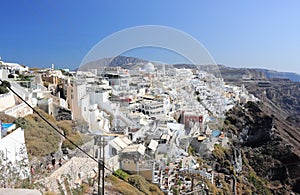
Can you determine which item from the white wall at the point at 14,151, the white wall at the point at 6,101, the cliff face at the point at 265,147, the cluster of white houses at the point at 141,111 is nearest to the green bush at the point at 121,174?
the cluster of white houses at the point at 141,111

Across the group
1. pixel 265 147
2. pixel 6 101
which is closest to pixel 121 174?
pixel 6 101

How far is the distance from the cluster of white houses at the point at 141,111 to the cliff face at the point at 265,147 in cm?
484

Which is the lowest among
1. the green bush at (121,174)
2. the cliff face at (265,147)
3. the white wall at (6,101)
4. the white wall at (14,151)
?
the cliff face at (265,147)

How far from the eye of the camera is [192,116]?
3.95 metres

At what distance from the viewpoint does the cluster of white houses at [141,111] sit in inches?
99.6

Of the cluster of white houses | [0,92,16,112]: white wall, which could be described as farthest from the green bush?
[0,92,16,112]: white wall

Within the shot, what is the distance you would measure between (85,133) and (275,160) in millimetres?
10041

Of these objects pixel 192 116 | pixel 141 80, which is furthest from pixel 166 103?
pixel 141 80

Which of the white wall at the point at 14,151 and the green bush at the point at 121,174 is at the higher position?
the white wall at the point at 14,151

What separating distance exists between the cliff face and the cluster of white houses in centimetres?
484

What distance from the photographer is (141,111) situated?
3.87 meters

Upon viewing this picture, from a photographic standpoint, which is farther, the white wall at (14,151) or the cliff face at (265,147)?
the cliff face at (265,147)

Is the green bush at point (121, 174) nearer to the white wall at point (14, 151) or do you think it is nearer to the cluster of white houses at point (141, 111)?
the cluster of white houses at point (141, 111)

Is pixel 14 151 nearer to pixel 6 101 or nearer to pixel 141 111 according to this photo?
pixel 141 111
